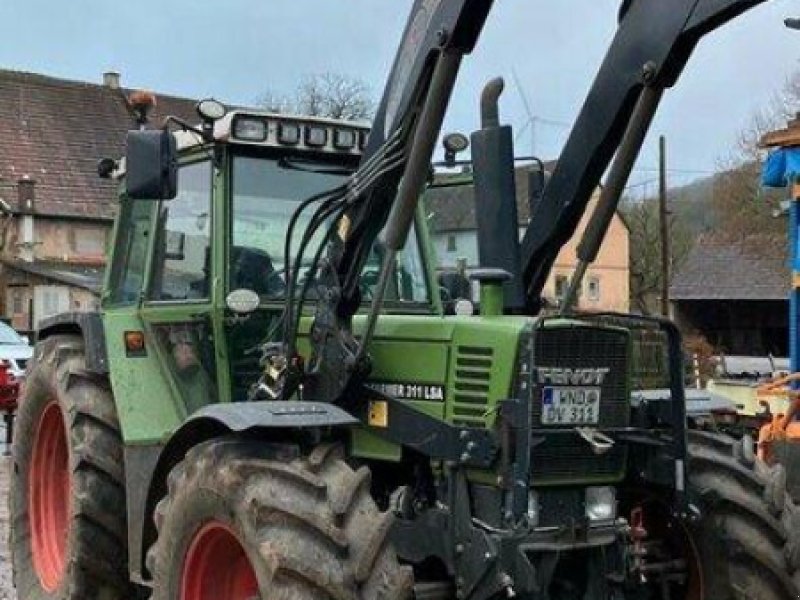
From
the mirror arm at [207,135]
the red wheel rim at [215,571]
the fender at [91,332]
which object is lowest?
the red wheel rim at [215,571]

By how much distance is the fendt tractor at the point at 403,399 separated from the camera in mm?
4133

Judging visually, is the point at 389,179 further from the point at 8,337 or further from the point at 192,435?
the point at 8,337

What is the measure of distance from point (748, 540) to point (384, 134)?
211 centimetres

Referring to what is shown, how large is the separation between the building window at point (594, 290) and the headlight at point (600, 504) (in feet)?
156

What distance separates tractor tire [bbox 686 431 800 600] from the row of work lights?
6.88ft

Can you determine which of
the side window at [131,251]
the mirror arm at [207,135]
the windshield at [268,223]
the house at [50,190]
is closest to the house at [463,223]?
the windshield at [268,223]

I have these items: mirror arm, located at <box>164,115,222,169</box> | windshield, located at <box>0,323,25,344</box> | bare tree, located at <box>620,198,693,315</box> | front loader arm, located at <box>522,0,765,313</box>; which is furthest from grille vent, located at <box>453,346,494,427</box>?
bare tree, located at <box>620,198,693,315</box>

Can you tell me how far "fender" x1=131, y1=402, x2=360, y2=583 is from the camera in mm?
4238

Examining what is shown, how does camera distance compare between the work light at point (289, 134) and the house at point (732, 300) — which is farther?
the house at point (732, 300)

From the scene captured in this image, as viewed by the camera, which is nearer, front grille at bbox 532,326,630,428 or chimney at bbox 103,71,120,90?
front grille at bbox 532,326,630,428

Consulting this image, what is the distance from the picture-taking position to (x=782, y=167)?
12398 millimetres

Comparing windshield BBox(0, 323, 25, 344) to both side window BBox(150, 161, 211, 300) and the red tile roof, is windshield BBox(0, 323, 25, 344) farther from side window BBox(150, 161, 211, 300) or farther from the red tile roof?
the red tile roof

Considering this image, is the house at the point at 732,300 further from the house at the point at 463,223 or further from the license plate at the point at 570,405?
the license plate at the point at 570,405

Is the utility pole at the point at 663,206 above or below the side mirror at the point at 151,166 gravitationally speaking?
above
